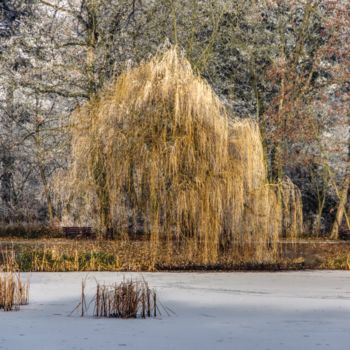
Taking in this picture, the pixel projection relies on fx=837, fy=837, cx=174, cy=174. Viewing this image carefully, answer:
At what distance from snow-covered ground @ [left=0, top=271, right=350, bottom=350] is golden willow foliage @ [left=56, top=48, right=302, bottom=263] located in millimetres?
3117

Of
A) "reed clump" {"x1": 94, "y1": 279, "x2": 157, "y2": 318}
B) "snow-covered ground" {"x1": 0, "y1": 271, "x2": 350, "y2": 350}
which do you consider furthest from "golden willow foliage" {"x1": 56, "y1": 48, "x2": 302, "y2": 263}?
"reed clump" {"x1": 94, "y1": 279, "x2": 157, "y2": 318}

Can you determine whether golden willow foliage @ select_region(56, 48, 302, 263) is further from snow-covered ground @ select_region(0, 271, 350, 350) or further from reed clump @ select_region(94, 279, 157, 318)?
reed clump @ select_region(94, 279, 157, 318)

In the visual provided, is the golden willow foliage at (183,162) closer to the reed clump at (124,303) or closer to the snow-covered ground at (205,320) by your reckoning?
the snow-covered ground at (205,320)

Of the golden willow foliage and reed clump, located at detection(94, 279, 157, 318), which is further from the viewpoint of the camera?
the golden willow foliage

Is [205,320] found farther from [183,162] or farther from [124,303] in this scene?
[183,162]

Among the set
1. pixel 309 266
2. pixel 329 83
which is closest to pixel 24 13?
pixel 329 83

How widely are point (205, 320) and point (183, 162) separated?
7767 mm

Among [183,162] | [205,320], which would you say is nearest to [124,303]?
[205,320]

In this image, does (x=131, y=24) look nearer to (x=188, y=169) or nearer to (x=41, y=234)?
(x=41, y=234)

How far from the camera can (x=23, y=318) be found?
32.4 feet

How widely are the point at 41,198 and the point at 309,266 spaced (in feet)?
48.7

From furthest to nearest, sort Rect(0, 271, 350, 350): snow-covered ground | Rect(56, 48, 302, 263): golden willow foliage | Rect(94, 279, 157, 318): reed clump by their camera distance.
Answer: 1. Rect(56, 48, 302, 263): golden willow foliage
2. Rect(94, 279, 157, 318): reed clump
3. Rect(0, 271, 350, 350): snow-covered ground

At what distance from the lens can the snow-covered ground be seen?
8.45 m

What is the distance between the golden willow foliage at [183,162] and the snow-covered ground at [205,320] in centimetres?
312
